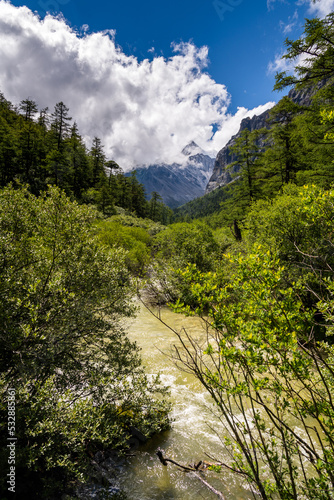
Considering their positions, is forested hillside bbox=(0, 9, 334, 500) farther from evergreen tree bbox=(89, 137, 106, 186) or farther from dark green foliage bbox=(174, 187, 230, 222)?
dark green foliage bbox=(174, 187, 230, 222)

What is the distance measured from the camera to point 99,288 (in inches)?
226

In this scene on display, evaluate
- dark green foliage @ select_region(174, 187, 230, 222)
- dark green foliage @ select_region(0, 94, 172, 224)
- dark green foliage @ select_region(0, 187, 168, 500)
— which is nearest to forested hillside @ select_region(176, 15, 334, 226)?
dark green foliage @ select_region(0, 187, 168, 500)

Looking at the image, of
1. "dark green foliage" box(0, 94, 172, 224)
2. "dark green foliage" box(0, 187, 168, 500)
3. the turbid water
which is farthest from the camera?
"dark green foliage" box(0, 94, 172, 224)

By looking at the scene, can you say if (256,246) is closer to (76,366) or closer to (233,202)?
(76,366)

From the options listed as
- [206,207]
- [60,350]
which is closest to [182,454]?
[60,350]

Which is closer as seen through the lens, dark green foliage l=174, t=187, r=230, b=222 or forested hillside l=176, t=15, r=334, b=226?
forested hillside l=176, t=15, r=334, b=226

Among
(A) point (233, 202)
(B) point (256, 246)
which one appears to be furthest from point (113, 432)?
(A) point (233, 202)

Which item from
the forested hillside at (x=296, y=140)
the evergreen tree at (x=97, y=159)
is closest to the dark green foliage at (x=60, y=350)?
the forested hillside at (x=296, y=140)

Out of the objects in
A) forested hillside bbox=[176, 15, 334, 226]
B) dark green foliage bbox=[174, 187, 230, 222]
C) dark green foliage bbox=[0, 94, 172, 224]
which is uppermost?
dark green foliage bbox=[174, 187, 230, 222]

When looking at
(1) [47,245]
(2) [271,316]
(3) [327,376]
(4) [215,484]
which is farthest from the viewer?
(1) [47,245]

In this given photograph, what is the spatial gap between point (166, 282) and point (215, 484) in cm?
1076

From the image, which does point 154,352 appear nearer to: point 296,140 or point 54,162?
point 296,140

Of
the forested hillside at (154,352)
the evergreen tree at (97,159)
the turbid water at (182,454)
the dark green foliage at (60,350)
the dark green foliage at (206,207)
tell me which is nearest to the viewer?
the forested hillside at (154,352)

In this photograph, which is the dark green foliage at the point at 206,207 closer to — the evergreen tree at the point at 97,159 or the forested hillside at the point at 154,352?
the evergreen tree at the point at 97,159
